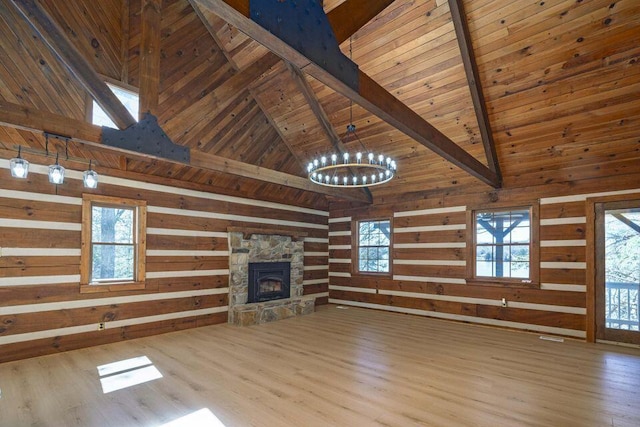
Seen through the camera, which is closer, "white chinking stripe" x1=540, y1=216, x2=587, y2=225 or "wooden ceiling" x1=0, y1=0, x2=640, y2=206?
"wooden ceiling" x1=0, y1=0, x2=640, y2=206

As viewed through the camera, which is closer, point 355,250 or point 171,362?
point 171,362

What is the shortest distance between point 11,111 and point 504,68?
5.80 m

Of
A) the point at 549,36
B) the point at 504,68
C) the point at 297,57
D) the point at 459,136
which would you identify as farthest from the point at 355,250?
the point at 297,57

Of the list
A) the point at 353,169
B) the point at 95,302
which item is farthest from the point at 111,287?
the point at 353,169

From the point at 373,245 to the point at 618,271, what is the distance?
14.9 ft

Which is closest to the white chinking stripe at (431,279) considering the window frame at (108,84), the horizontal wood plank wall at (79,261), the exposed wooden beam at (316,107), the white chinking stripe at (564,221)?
the white chinking stripe at (564,221)

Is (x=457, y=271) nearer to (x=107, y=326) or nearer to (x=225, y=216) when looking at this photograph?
(x=225, y=216)

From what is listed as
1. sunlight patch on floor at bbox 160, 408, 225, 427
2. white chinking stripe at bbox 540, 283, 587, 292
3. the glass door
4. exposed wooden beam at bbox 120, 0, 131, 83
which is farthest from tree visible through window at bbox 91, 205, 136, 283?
the glass door

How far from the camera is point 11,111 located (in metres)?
3.03

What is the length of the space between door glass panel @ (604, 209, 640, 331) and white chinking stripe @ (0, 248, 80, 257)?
8166 mm

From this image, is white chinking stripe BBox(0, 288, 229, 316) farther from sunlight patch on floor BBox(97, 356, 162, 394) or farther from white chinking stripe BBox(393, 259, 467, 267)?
white chinking stripe BBox(393, 259, 467, 267)

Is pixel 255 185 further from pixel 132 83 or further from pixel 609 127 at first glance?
pixel 609 127

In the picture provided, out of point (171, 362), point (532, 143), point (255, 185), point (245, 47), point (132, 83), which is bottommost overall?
point (171, 362)

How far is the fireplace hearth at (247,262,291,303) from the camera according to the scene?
6914mm
